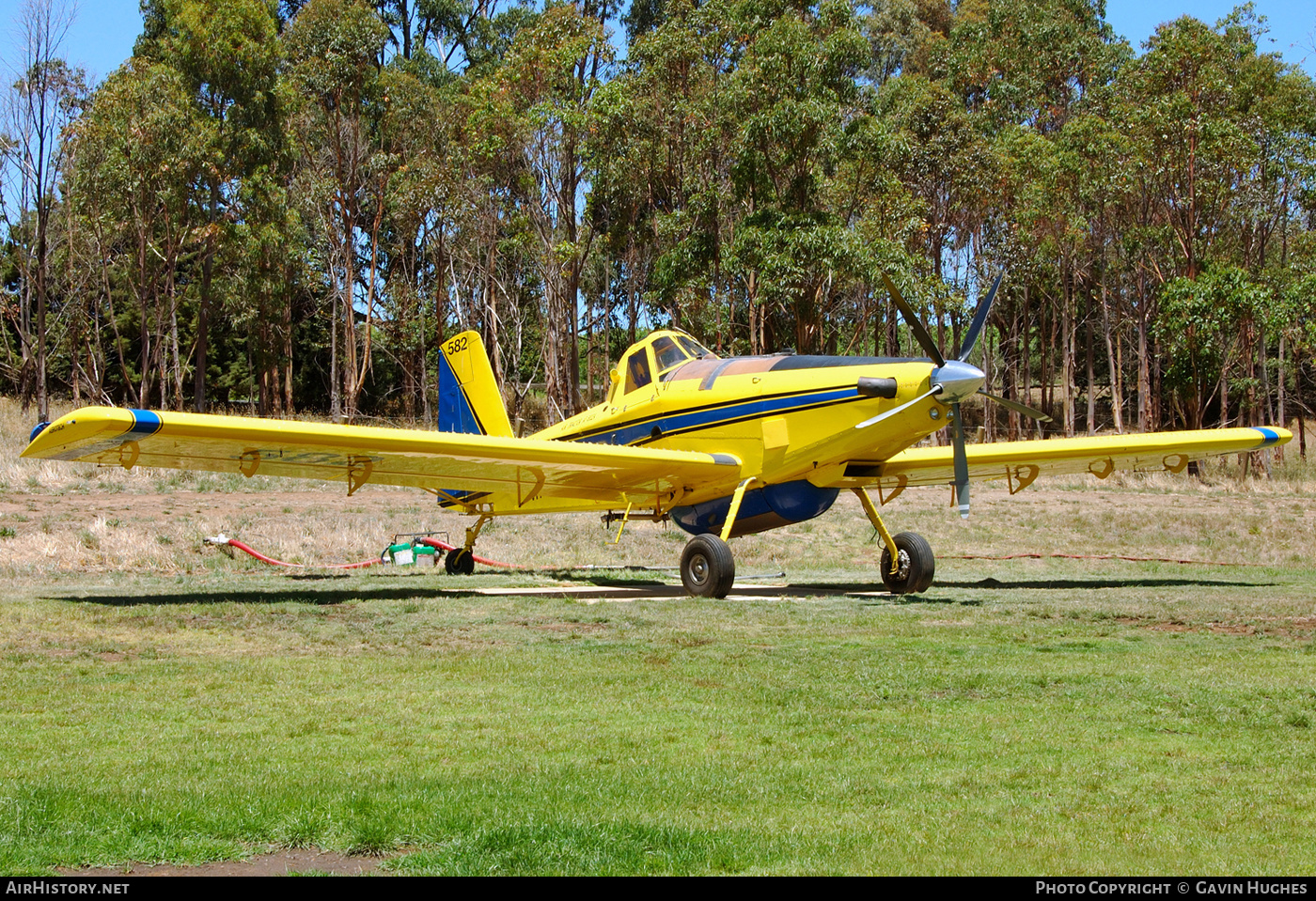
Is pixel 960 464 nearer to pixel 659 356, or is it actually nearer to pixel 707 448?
pixel 707 448

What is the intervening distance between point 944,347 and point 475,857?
152 ft

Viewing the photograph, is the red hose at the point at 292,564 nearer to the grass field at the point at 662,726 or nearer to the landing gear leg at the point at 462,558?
the landing gear leg at the point at 462,558

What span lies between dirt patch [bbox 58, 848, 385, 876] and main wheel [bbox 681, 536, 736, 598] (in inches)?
385

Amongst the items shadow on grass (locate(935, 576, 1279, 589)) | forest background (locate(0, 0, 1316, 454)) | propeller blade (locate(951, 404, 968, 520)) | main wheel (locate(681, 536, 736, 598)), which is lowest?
shadow on grass (locate(935, 576, 1279, 589))

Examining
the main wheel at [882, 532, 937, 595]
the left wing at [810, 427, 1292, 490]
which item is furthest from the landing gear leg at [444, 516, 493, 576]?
the main wheel at [882, 532, 937, 595]

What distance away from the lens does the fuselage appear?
45.6 feet

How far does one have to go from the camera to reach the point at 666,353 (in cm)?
1659

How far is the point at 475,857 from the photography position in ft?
14.4

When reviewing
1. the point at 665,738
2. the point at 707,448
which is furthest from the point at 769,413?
the point at 665,738

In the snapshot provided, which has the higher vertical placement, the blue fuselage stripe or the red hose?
the blue fuselage stripe

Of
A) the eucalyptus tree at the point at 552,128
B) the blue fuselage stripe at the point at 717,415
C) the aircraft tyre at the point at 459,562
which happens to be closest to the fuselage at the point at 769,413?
→ the blue fuselage stripe at the point at 717,415

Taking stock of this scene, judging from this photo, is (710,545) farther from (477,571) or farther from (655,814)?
(655,814)

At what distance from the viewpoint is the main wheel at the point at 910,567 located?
15.2m

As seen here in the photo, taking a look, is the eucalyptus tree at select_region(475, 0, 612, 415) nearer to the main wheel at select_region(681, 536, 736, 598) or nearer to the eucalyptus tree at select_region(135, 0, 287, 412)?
the eucalyptus tree at select_region(135, 0, 287, 412)
